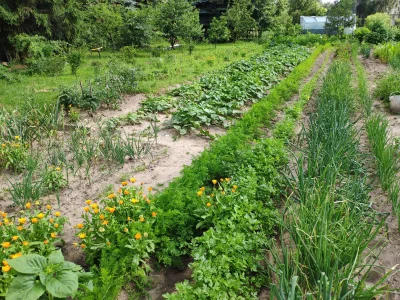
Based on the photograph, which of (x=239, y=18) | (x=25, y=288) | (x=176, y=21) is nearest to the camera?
(x=25, y=288)

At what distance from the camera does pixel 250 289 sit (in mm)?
2205

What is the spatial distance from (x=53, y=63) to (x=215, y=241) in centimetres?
962

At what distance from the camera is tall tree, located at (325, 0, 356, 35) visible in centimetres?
2265

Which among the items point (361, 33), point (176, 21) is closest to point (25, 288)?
point (176, 21)

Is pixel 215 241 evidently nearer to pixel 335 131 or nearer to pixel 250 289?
pixel 250 289

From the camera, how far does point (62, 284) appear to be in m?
1.84

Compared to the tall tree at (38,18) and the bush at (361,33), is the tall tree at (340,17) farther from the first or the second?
the tall tree at (38,18)

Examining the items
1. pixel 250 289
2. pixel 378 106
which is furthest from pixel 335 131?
pixel 378 106

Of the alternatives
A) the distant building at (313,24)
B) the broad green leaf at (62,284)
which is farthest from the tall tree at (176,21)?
the distant building at (313,24)

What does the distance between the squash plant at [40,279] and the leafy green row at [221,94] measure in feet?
12.7

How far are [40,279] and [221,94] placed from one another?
5.77 meters

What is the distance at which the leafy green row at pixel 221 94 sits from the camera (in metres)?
5.97

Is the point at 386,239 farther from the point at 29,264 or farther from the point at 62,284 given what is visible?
the point at 29,264

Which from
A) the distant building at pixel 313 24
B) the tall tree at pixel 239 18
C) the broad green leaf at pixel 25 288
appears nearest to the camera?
the broad green leaf at pixel 25 288
